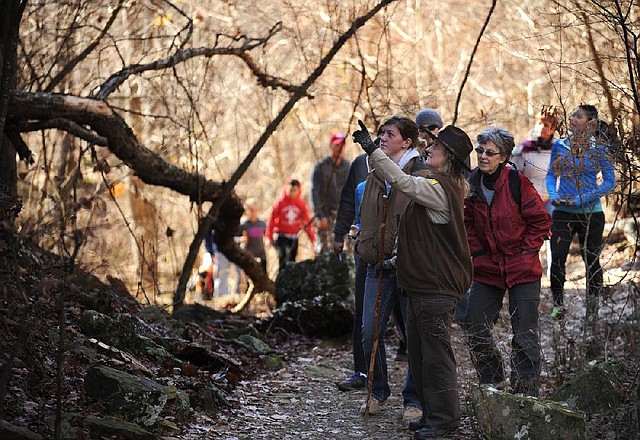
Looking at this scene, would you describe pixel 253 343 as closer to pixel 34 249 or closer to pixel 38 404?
pixel 34 249

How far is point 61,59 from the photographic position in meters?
11.2

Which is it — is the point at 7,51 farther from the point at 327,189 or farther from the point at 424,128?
the point at 327,189

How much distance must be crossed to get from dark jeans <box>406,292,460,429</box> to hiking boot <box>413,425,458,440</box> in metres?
0.03

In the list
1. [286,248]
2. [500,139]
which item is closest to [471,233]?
[500,139]

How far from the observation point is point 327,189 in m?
13.0

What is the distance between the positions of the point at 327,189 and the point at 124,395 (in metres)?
7.62

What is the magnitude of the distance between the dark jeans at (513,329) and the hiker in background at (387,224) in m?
0.53

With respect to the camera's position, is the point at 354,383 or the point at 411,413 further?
the point at 354,383

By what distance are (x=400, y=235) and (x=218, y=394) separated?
206cm

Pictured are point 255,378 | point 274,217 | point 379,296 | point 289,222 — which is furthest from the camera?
point 274,217

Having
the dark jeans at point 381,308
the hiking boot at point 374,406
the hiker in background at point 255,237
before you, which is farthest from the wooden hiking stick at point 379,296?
the hiker in background at point 255,237

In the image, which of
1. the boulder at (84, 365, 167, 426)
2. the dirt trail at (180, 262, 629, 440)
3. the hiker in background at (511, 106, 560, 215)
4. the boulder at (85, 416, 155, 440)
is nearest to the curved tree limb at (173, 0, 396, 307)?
the hiker in background at (511, 106, 560, 215)

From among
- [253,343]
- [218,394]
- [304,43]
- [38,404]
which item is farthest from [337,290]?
[38,404]

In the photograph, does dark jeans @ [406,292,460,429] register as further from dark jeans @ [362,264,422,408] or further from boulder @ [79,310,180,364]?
boulder @ [79,310,180,364]
